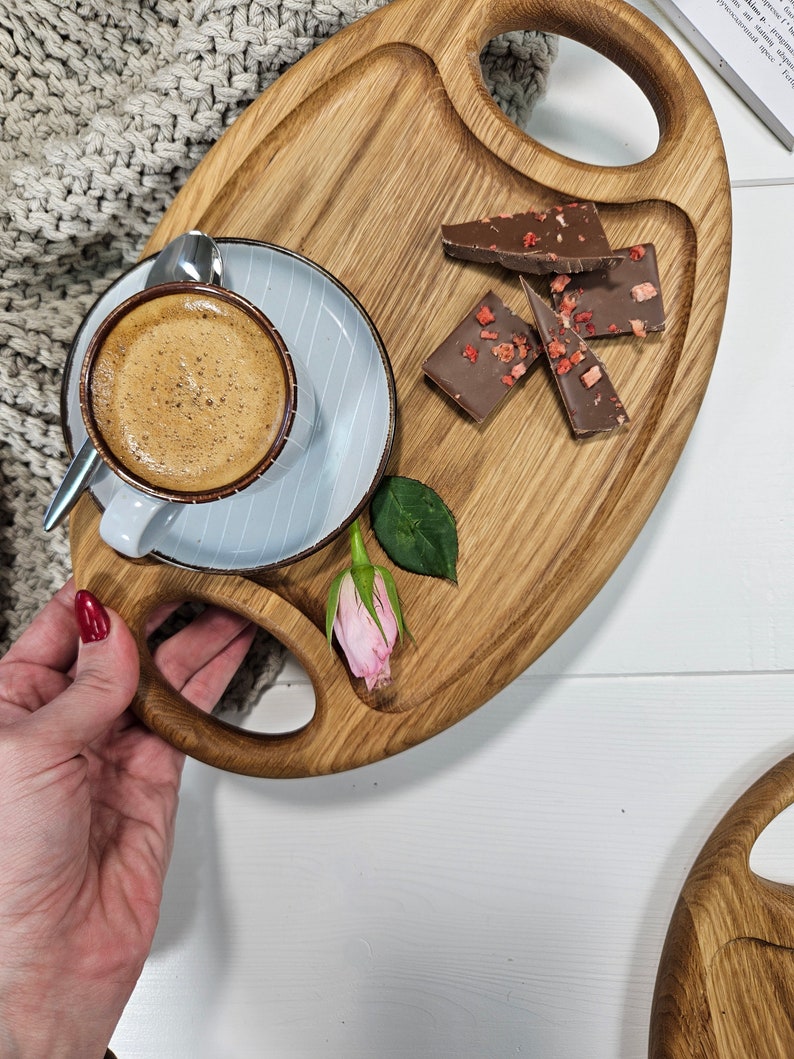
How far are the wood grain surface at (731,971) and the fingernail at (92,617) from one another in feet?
1.94

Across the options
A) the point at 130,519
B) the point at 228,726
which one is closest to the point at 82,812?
the point at 228,726

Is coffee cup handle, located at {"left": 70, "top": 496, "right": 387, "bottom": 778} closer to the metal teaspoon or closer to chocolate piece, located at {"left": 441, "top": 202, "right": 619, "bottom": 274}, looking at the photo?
the metal teaspoon

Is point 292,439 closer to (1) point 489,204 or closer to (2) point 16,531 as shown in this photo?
(1) point 489,204

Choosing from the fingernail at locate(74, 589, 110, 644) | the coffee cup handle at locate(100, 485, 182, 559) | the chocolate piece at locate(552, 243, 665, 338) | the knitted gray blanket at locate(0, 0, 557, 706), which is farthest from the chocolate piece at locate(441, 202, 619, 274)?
the fingernail at locate(74, 589, 110, 644)

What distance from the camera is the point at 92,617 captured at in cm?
76

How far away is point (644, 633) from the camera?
0.91 meters

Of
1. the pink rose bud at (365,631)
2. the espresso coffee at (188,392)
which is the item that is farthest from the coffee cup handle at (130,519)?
the pink rose bud at (365,631)

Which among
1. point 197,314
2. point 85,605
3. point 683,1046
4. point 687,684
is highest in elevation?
point 197,314

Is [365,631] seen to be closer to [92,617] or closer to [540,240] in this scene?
[92,617]

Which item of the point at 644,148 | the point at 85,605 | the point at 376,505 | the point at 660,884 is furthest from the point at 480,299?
the point at 660,884

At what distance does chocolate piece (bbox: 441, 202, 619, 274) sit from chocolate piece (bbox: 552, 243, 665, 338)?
16 mm

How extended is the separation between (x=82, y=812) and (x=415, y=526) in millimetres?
389

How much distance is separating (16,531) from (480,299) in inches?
21.1

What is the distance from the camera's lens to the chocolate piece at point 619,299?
728 mm
